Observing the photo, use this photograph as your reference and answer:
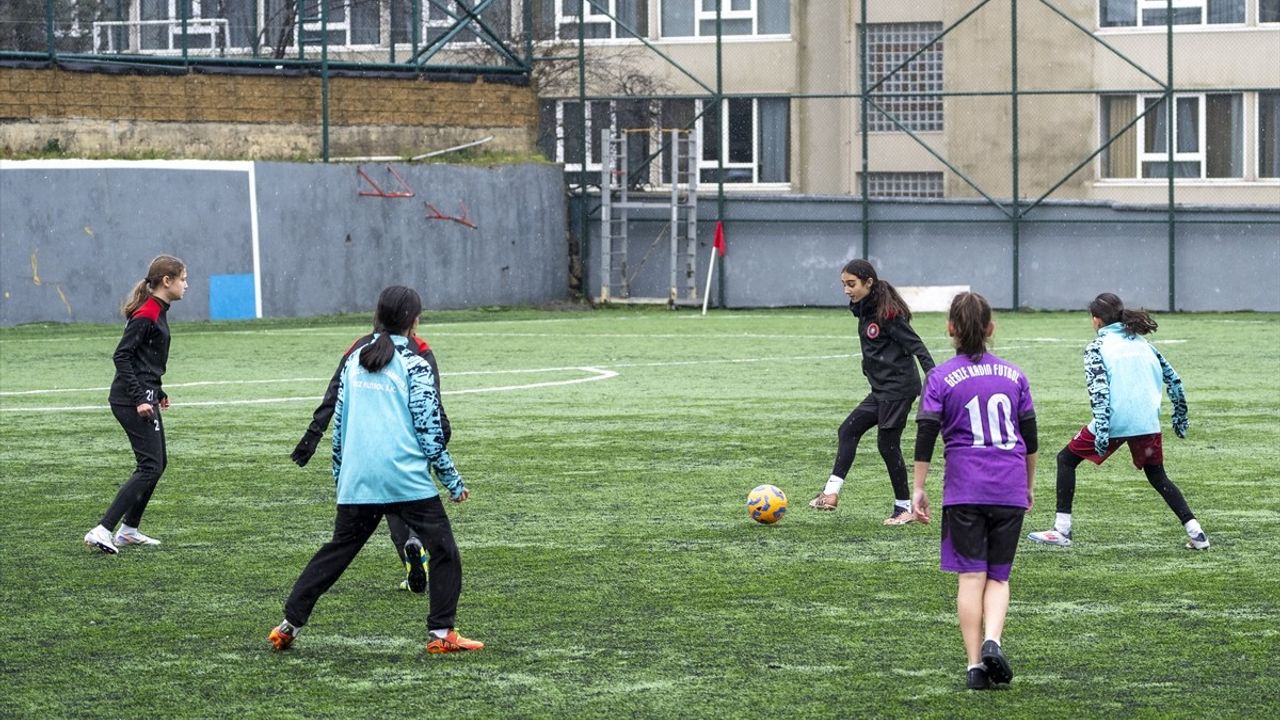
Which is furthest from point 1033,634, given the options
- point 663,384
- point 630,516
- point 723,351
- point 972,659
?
point 723,351

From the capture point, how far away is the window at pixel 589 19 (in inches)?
1542

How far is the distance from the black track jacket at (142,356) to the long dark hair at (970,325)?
4.85 metres

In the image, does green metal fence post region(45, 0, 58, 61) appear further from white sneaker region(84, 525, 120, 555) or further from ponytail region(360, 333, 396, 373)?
ponytail region(360, 333, 396, 373)

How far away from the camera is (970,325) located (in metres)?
7.42

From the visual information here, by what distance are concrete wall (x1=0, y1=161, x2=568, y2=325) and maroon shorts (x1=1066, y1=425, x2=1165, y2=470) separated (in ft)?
73.5

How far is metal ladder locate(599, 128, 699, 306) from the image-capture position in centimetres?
3497

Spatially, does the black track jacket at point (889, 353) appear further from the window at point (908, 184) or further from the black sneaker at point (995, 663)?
the window at point (908, 184)

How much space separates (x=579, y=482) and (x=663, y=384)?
7.13 metres

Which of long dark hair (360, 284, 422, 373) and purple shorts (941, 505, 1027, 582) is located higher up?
long dark hair (360, 284, 422, 373)

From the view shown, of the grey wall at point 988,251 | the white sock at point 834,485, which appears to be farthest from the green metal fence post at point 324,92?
the white sock at point 834,485

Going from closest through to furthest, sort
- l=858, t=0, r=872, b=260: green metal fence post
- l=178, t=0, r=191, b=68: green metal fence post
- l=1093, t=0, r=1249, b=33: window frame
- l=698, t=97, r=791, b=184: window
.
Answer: l=178, t=0, r=191, b=68: green metal fence post → l=858, t=0, r=872, b=260: green metal fence post → l=1093, t=0, r=1249, b=33: window frame → l=698, t=97, r=791, b=184: window

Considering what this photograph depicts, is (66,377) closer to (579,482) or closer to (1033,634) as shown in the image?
(579,482)

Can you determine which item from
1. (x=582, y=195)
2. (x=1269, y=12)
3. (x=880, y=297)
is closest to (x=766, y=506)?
(x=880, y=297)

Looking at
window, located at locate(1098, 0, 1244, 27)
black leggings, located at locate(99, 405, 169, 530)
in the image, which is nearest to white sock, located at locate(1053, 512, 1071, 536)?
black leggings, located at locate(99, 405, 169, 530)
